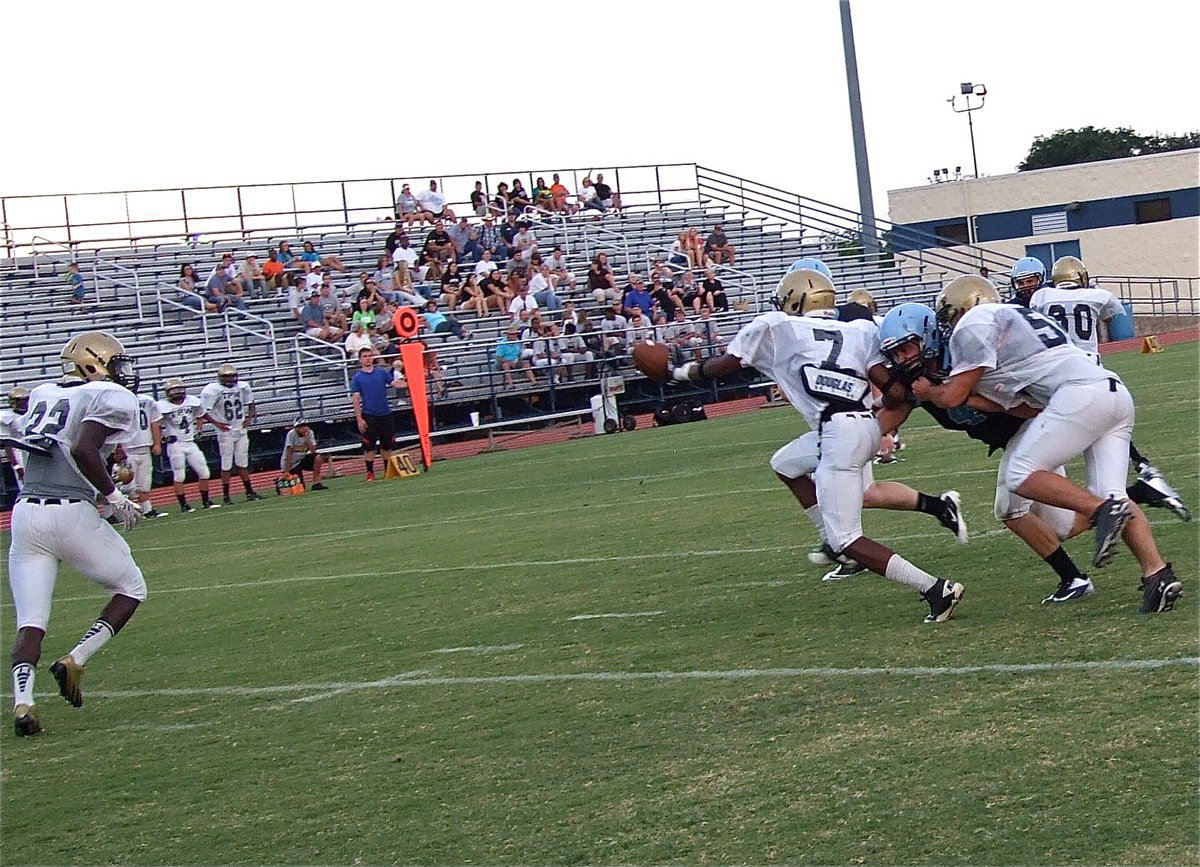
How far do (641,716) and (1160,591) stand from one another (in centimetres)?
197

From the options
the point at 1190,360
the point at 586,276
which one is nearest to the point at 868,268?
→ the point at 586,276

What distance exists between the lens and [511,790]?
5.04 meters

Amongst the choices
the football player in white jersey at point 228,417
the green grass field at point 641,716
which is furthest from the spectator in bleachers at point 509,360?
the green grass field at point 641,716

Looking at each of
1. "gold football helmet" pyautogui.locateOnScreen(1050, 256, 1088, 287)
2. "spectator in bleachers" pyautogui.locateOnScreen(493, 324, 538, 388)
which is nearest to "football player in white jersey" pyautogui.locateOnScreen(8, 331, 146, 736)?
"gold football helmet" pyautogui.locateOnScreen(1050, 256, 1088, 287)

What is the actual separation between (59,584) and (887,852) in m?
10.0

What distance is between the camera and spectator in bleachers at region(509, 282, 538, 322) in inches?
1029

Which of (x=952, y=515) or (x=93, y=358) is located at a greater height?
(x=93, y=358)

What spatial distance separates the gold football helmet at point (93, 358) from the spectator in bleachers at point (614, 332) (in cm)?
1844

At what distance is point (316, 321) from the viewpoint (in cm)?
2502

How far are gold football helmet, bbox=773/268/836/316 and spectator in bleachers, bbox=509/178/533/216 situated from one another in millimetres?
23360

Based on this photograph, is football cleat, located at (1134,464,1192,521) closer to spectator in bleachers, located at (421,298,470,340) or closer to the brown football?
the brown football

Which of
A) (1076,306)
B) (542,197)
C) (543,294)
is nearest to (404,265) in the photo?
(543,294)

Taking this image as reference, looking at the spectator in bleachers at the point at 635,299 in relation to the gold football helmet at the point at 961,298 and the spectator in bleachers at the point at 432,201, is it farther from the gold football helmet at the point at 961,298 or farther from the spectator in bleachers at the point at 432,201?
the gold football helmet at the point at 961,298

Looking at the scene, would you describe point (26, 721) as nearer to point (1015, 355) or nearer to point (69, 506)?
point (69, 506)
